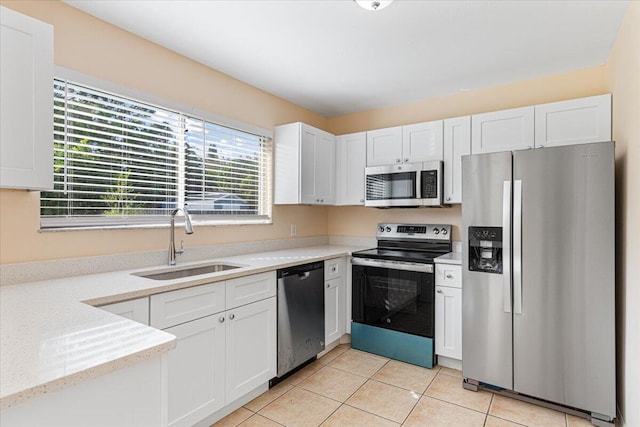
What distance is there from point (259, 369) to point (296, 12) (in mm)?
2343

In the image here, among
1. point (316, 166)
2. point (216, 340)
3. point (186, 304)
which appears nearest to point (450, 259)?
point (316, 166)

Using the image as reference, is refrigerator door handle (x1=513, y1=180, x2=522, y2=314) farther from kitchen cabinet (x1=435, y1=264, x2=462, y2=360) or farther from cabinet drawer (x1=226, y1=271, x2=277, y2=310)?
cabinet drawer (x1=226, y1=271, x2=277, y2=310)

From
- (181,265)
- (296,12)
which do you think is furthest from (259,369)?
(296,12)

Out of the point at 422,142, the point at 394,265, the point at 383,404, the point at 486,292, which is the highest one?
→ the point at 422,142

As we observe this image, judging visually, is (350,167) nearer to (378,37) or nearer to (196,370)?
(378,37)

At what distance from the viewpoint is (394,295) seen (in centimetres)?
305

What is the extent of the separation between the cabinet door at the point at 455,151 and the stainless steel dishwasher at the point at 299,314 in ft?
4.49

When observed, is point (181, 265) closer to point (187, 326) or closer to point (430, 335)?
point (187, 326)

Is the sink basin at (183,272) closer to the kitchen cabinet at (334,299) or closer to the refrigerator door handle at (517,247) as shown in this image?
the kitchen cabinet at (334,299)

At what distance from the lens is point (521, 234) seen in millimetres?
2305

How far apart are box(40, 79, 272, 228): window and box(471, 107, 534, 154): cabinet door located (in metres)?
2.08

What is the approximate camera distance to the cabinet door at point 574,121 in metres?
2.51

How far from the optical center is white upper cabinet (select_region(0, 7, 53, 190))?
144cm

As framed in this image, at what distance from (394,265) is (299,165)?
1301 millimetres
